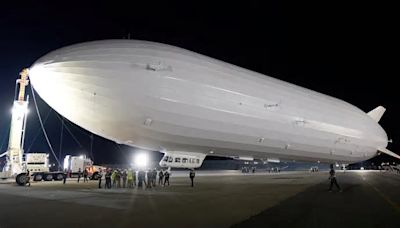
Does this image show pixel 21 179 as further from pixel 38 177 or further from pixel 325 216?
pixel 325 216

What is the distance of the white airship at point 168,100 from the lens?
628 inches

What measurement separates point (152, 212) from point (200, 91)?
704cm

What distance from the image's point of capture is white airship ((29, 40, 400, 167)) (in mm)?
15961

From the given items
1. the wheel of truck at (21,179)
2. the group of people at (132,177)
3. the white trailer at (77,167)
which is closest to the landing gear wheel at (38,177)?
the white trailer at (77,167)

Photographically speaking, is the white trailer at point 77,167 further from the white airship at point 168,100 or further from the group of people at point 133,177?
the white airship at point 168,100

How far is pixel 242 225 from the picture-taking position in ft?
32.6

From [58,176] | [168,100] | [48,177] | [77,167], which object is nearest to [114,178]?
[168,100]

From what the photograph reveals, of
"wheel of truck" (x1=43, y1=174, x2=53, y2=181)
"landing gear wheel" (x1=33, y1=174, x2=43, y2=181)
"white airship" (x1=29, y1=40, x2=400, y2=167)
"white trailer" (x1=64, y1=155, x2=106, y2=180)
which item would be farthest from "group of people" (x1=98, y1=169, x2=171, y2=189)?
"white trailer" (x1=64, y1=155, x2=106, y2=180)

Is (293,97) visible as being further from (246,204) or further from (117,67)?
(117,67)

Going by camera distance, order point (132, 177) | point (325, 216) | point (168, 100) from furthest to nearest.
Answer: point (132, 177)
point (168, 100)
point (325, 216)

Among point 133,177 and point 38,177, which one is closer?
point 133,177

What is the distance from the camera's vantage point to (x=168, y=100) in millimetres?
16594

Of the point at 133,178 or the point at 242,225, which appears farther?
the point at 133,178

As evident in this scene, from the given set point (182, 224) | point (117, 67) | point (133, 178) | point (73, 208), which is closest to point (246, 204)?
point (182, 224)
